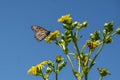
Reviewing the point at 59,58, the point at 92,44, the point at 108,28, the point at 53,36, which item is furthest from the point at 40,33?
the point at 108,28

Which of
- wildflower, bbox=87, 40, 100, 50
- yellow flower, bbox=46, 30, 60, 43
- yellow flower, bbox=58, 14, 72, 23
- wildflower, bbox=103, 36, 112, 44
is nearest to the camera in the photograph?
wildflower, bbox=87, 40, 100, 50

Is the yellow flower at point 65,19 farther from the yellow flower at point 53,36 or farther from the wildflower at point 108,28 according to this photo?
the wildflower at point 108,28

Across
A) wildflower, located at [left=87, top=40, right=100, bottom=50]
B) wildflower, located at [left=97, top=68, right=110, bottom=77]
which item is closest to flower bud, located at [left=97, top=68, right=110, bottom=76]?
wildflower, located at [left=97, top=68, right=110, bottom=77]

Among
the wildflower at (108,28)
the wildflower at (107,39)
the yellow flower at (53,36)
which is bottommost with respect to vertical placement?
the wildflower at (107,39)

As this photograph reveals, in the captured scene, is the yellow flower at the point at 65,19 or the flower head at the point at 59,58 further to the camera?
the flower head at the point at 59,58

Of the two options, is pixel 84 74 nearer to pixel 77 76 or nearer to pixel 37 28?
pixel 77 76

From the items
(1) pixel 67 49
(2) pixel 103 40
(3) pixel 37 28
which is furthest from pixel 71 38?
(3) pixel 37 28

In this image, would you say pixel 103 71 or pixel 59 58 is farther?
pixel 59 58

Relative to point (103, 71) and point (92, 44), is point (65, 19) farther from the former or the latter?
point (103, 71)

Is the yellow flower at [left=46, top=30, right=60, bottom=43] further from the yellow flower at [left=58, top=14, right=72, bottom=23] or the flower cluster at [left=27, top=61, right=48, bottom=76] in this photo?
the flower cluster at [left=27, top=61, right=48, bottom=76]

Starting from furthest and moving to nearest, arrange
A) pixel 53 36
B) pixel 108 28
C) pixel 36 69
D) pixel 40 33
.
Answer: pixel 40 33, pixel 36 69, pixel 53 36, pixel 108 28

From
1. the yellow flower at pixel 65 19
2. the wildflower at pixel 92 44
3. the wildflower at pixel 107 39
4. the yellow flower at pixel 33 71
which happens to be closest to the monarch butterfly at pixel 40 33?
the yellow flower at pixel 65 19
